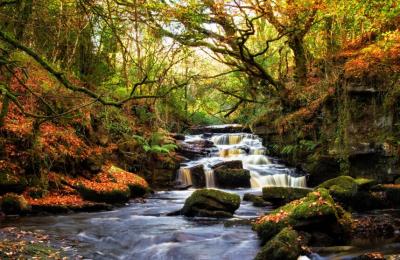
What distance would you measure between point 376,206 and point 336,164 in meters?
3.76

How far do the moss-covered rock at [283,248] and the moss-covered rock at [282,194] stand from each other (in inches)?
179

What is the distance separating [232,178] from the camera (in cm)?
1533

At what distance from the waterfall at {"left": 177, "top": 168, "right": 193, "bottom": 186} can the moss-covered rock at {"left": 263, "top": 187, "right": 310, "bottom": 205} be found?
4552 millimetres

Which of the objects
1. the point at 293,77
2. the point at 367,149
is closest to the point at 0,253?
the point at 367,149

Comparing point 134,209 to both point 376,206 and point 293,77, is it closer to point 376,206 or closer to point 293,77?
point 376,206

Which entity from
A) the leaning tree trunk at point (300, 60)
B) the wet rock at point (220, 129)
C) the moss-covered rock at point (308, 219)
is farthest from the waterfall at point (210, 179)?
the moss-covered rock at point (308, 219)

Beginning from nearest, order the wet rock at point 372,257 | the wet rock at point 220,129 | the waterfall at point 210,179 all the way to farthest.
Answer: the wet rock at point 372,257
the waterfall at point 210,179
the wet rock at point 220,129

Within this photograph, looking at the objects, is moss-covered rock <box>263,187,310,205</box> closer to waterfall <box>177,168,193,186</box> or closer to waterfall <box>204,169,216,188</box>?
waterfall <box>204,169,216,188</box>

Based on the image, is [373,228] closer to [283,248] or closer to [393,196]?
[393,196]

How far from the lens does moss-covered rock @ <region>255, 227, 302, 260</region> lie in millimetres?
6438

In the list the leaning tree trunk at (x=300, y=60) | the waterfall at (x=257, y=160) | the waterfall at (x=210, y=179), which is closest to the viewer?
the waterfall at (x=210, y=179)

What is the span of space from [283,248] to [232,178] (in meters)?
8.86

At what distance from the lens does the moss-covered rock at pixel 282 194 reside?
11.3 metres

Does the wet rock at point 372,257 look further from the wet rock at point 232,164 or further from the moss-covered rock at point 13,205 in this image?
the wet rock at point 232,164
